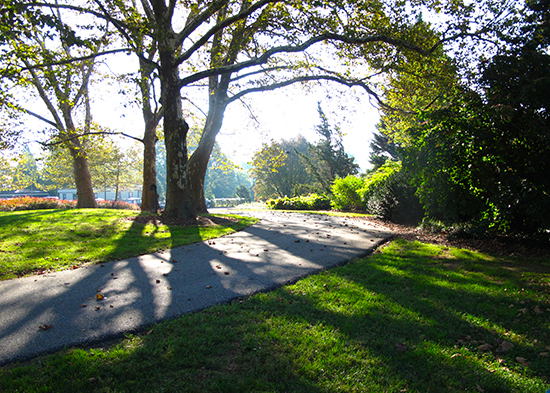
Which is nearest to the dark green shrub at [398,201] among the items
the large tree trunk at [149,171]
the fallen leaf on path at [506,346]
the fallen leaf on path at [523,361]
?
the fallen leaf on path at [506,346]

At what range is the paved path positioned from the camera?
325 centimetres

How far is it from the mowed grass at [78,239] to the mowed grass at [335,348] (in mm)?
3619

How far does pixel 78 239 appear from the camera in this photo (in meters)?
7.77

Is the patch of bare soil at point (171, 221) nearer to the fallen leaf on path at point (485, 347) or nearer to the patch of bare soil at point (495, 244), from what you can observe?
the patch of bare soil at point (495, 244)

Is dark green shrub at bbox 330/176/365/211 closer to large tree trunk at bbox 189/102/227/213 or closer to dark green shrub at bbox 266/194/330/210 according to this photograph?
dark green shrub at bbox 266/194/330/210

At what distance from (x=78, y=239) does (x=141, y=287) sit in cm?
426

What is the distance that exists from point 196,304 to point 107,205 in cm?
2205

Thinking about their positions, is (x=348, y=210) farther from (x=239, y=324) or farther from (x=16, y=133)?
(x=16, y=133)

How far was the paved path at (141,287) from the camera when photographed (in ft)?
10.7

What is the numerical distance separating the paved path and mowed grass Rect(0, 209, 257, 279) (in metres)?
0.57

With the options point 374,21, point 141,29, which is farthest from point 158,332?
point 374,21

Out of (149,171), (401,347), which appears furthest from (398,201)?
(149,171)

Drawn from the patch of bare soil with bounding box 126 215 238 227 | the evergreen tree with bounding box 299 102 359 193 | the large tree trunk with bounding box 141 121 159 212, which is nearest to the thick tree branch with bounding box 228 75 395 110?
the large tree trunk with bounding box 141 121 159 212

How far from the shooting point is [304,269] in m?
5.54
